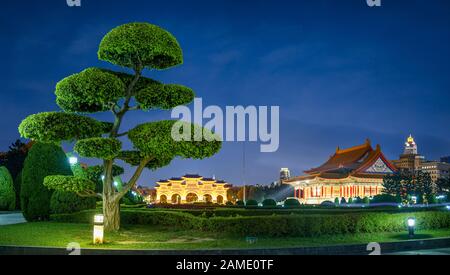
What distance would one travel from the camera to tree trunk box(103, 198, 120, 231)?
1506cm

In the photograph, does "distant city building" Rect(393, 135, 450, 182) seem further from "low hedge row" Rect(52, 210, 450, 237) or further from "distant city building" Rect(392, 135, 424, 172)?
"low hedge row" Rect(52, 210, 450, 237)

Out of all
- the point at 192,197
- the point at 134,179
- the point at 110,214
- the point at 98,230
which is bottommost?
the point at 192,197

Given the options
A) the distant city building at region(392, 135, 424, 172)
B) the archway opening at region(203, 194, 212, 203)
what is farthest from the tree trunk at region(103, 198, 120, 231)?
the distant city building at region(392, 135, 424, 172)

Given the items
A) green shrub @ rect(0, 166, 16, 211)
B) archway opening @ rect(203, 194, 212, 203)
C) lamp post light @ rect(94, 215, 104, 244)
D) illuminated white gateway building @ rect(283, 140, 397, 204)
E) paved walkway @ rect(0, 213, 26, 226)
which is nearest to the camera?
lamp post light @ rect(94, 215, 104, 244)

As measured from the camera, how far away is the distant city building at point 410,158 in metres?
103

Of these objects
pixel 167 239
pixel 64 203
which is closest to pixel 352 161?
pixel 64 203

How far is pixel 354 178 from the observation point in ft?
193

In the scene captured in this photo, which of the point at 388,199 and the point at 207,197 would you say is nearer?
the point at 388,199

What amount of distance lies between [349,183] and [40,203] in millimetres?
45766

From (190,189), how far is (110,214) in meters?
65.8

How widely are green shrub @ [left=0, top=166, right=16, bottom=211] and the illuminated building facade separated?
47.4 meters

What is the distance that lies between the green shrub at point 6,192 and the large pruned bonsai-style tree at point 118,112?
1993 centimetres

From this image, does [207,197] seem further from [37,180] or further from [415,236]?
[415,236]

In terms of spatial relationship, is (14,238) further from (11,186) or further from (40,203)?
(11,186)
